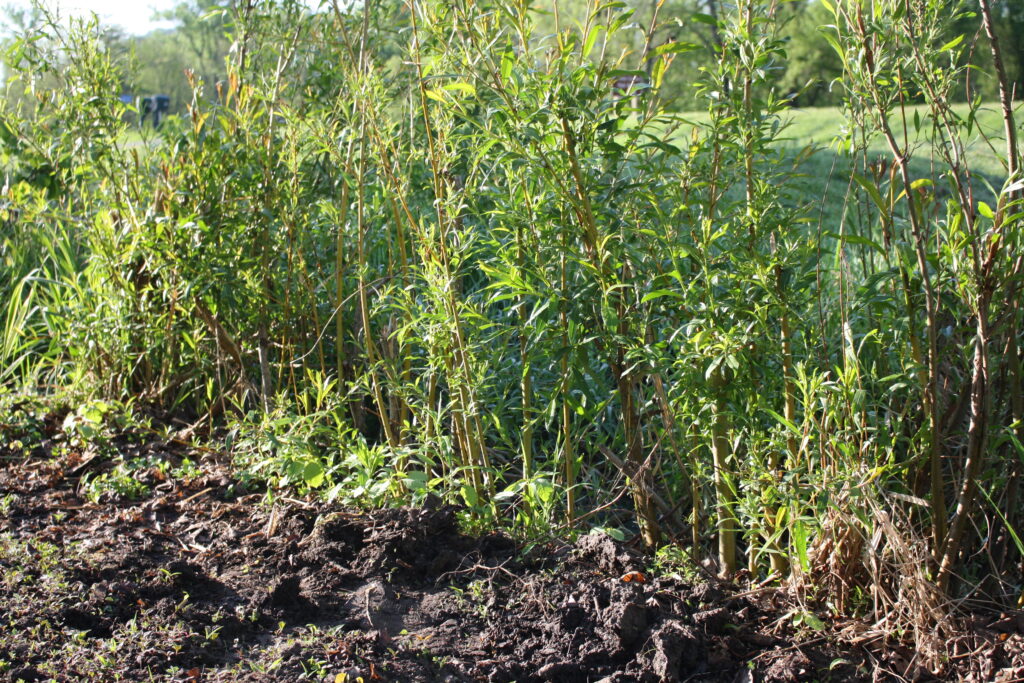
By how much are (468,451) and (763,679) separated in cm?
111

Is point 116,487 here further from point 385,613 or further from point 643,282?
point 643,282

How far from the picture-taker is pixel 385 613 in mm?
2570

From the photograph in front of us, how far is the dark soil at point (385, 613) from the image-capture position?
2.29 metres

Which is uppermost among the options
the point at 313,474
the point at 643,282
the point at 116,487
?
the point at 643,282

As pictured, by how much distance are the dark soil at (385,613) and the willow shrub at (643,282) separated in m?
0.15

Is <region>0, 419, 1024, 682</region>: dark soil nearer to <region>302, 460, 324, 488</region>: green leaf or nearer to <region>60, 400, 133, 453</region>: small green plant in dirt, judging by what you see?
<region>302, 460, 324, 488</region>: green leaf

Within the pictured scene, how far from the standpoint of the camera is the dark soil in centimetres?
229

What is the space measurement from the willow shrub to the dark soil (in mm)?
145

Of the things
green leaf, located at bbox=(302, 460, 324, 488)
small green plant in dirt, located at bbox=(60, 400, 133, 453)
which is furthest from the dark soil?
small green plant in dirt, located at bbox=(60, 400, 133, 453)

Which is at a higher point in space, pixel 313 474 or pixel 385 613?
pixel 313 474

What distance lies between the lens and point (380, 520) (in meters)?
2.92

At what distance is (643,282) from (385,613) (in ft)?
3.83

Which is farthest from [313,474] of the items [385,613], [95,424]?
[95,424]

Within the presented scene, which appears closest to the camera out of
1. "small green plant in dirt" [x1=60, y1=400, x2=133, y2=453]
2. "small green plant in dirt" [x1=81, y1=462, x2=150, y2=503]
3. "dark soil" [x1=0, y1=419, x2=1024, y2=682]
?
"dark soil" [x1=0, y1=419, x2=1024, y2=682]
